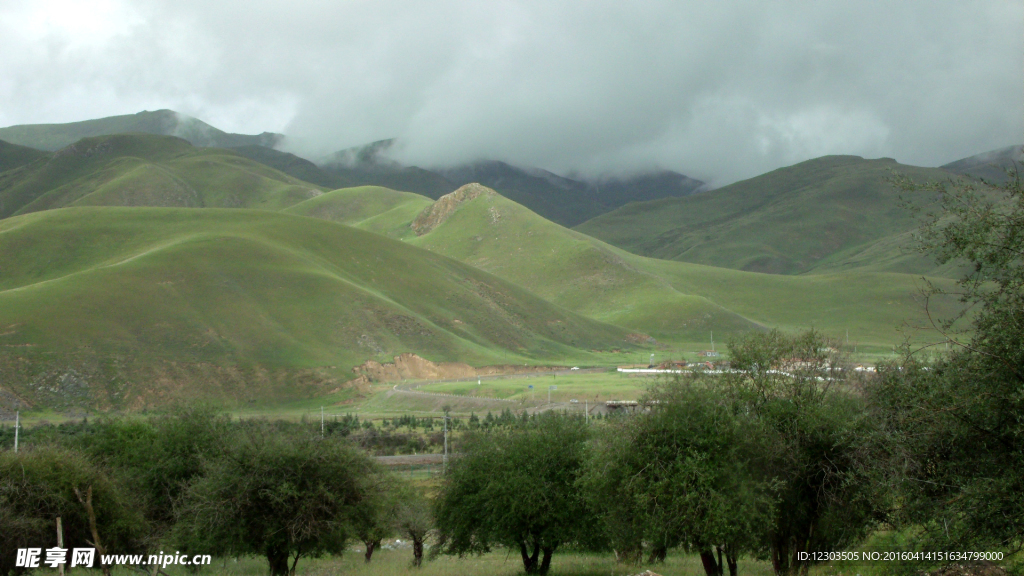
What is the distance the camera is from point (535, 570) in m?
28.0

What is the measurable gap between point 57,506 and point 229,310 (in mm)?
80923

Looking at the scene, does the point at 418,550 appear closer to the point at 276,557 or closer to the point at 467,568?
the point at 467,568

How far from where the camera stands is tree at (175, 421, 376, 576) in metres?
24.0

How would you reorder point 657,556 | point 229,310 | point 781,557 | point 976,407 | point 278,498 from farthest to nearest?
point 229,310, point 657,556, point 278,498, point 781,557, point 976,407

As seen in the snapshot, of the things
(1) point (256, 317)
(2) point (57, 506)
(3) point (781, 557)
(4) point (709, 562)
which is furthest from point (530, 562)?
(1) point (256, 317)

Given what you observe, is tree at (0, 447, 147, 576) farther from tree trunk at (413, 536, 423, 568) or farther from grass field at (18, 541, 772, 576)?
tree trunk at (413, 536, 423, 568)

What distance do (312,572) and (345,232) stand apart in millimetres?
130144

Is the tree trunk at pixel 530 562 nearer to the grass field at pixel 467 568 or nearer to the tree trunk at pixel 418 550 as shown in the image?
the grass field at pixel 467 568

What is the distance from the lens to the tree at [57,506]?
22.8 metres

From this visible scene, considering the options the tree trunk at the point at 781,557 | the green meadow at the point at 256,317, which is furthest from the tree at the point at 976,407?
the green meadow at the point at 256,317

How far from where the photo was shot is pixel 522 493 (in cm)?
2566

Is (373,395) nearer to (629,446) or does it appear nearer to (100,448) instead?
(100,448)

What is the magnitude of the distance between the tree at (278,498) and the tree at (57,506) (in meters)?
2.56

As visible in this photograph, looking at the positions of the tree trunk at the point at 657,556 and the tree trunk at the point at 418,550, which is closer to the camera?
the tree trunk at the point at 657,556
